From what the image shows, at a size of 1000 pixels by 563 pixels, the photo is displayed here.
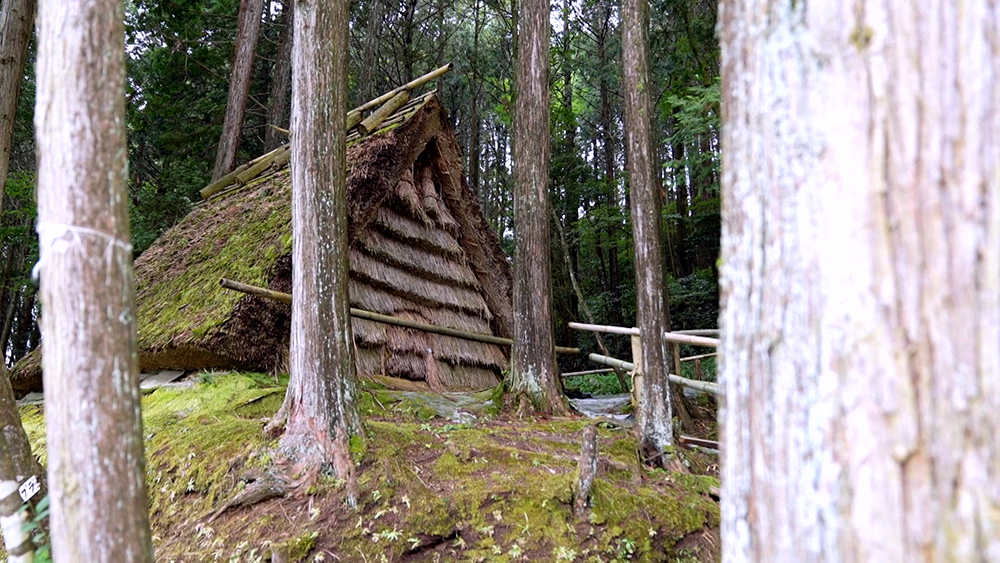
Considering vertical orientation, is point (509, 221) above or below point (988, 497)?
above

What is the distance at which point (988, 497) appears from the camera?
0.93m

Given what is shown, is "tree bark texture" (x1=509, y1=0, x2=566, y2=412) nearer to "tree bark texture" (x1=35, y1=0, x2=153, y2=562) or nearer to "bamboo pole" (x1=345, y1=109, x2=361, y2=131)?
"bamboo pole" (x1=345, y1=109, x2=361, y2=131)

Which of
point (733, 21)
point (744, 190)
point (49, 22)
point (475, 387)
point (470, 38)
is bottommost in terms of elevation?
point (475, 387)

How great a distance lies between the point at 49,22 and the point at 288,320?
4444 mm

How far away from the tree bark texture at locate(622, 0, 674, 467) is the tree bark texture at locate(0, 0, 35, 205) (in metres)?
4.71

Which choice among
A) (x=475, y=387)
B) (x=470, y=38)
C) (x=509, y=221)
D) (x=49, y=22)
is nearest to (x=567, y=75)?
(x=470, y=38)

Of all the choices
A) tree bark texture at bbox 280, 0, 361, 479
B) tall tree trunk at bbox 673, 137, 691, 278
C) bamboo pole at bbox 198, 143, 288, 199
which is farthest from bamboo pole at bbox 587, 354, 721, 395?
tall tree trunk at bbox 673, 137, 691, 278

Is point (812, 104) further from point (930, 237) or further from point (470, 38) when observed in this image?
point (470, 38)

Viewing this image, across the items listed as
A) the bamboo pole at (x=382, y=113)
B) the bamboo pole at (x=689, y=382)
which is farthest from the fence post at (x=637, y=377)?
the bamboo pole at (x=382, y=113)

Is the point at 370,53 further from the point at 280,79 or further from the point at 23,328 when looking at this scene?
the point at 23,328

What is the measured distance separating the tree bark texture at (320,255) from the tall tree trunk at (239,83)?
6.41 m

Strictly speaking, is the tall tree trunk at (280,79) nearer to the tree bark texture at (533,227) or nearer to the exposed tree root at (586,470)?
the tree bark texture at (533,227)

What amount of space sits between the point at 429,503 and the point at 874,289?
3117 millimetres

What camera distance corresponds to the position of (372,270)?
23.8 feet
